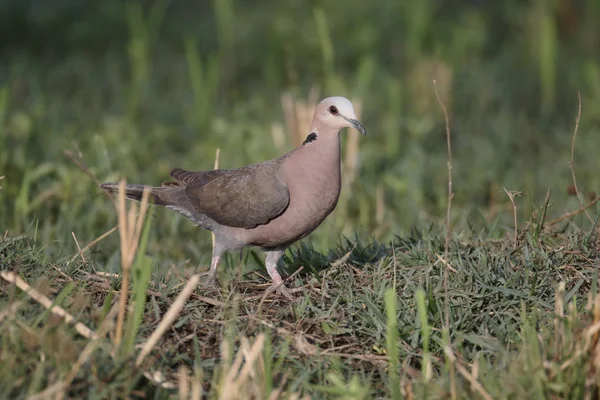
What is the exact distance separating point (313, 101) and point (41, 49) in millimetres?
3909

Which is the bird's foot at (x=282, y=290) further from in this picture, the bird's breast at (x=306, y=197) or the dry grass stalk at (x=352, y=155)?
the dry grass stalk at (x=352, y=155)

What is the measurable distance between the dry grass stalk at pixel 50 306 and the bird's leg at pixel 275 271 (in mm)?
918

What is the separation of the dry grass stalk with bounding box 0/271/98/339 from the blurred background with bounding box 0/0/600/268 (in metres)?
1.38

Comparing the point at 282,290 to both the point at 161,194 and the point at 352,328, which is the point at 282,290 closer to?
the point at 352,328

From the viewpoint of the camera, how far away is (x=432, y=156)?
7.20 m

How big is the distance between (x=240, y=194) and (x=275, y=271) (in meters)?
0.41

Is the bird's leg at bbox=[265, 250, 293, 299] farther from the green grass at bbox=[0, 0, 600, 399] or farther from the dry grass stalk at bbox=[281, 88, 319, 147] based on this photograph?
the dry grass stalk at bbox=[281, 88, 319, 147]

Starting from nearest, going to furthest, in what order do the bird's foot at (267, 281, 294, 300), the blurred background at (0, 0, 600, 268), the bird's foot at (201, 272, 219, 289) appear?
the bird's foot at (267, 281, 294, 300)
the bird's foot at (201, 272, 219, 289)
the blurred background at (0, 0, 600, 268)

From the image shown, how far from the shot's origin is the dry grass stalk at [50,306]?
3355 mm

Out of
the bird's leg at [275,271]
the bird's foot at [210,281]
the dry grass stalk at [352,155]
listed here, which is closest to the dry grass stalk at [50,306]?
the bird's foot at [210,281]

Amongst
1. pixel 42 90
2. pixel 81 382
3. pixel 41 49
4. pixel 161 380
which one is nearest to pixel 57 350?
pixel 81 382

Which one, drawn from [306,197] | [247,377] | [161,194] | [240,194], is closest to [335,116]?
[306,197]

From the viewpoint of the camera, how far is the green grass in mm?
3311

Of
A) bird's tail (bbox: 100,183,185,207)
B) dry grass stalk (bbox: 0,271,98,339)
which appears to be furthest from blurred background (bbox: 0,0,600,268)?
dry grass stalk (bbox: 0,271,98,339)
